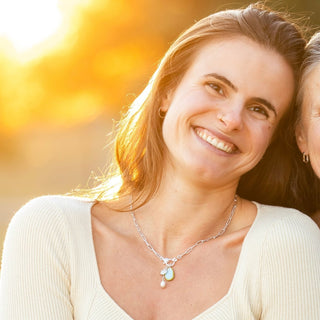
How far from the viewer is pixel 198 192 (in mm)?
2893

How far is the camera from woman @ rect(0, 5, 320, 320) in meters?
2.62

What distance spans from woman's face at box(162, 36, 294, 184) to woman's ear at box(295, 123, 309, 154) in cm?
21

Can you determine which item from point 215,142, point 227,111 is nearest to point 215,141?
point 215,142

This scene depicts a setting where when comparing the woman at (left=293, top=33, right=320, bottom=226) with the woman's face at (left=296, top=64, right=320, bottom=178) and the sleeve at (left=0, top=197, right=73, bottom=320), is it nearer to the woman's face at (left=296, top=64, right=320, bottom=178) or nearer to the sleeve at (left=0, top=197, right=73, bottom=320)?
the woman's face at (left=296, top=64, right=320, bottom=178)

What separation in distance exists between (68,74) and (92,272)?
8.99m

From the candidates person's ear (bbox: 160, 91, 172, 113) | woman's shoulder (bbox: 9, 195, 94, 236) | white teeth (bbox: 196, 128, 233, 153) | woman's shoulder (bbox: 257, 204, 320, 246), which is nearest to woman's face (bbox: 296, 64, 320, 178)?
woman's shoulder (bbox: 257, 204, 320, 246)

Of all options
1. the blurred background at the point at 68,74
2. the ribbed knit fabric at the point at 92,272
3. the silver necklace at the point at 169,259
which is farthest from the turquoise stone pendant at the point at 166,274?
the blurred background at the point at 68,74

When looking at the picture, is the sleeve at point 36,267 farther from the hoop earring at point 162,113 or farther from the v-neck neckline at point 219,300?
the hoop earring at point 162,113

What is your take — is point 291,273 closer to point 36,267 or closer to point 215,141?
point 215,141

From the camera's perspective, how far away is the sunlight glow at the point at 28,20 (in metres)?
9.55

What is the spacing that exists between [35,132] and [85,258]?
1025cm

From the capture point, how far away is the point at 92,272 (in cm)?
269

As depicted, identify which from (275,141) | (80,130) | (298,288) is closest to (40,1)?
(80,130)

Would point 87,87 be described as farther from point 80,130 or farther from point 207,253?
point 207,253
